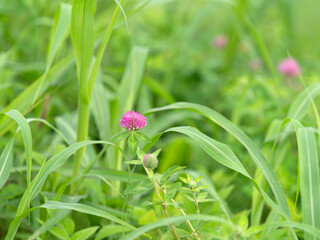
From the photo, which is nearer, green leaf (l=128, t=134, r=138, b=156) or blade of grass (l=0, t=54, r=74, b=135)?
green leaf (l=128, t=134, r=138, b=156)

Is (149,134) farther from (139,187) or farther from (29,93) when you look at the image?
(139,187)

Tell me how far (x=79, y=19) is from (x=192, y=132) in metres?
0.35

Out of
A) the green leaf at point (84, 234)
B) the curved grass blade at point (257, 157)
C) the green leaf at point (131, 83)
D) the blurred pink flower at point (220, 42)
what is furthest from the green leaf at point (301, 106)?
the blurred pink flower at point (220, 42)

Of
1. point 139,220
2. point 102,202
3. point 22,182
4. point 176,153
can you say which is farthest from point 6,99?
point 139,220

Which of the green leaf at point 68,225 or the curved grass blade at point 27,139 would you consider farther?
the green leaf at point 68,225

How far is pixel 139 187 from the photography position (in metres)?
0.77

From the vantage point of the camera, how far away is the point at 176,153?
1.58 m

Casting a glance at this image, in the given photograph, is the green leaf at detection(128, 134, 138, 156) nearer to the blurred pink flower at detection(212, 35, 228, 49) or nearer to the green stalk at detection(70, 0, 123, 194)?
the green stalk at detection(70, 0, 123, 194)

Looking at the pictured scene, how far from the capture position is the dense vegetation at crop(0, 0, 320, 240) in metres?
0.80

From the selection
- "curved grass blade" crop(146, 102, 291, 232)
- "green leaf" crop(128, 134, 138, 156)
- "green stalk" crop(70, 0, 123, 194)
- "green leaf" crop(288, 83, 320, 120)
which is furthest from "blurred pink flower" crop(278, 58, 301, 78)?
"green leaf" crop(128, 134, 138, 156)

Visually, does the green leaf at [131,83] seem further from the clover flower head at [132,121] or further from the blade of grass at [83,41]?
the clover flower head at [132,121]

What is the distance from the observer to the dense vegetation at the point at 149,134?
0.80 metres

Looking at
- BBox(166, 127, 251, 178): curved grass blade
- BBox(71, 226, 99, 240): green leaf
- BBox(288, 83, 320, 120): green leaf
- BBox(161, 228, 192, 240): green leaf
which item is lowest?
BBox(161, 228, 192, 240): green leaf

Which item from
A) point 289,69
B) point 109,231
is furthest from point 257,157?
point 289,69
